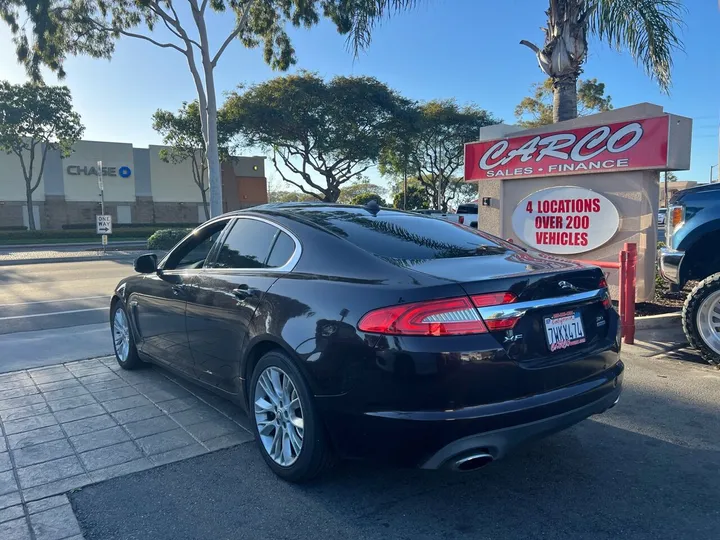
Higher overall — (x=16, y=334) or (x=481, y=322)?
(x=481, y=322)

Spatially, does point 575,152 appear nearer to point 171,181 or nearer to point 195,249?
point 195,249

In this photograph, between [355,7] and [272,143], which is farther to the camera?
[272,143]

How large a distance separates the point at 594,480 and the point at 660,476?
0.40 meters

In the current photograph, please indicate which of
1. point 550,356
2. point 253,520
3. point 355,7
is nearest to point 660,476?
point 550,356

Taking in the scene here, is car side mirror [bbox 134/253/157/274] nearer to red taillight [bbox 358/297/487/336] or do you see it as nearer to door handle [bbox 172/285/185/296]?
door handle [bbox 172/285/185/296]

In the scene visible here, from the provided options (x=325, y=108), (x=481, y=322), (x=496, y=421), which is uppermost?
(x=325, y=108)

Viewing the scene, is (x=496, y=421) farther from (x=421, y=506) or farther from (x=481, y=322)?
(x=421, y=506)

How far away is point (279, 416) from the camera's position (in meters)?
3.26

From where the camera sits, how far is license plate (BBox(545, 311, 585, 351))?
283 centimetres

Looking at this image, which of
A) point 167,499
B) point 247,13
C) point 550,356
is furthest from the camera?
point 247,13

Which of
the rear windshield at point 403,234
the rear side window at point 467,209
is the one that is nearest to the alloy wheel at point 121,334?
the rear windshield at point 403,234

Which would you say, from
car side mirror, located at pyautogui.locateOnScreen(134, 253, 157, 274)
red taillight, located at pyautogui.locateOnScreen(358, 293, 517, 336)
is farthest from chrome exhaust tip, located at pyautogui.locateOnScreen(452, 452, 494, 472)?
car side mirror, located at pyautogui.locateOnScreen(134, 253, 157, 274)

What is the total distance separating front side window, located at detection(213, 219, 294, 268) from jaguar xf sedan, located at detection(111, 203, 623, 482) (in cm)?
1

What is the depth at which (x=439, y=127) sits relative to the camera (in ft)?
121
